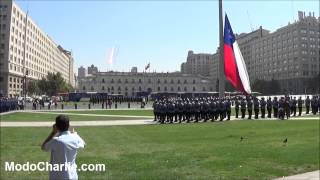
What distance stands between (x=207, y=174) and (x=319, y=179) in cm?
263

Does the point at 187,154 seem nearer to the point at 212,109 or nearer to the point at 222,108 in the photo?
the point at 212,109

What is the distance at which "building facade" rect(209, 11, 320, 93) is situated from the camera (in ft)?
486

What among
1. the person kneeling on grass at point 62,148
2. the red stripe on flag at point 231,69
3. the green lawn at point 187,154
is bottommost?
the green lawn at point 187,154

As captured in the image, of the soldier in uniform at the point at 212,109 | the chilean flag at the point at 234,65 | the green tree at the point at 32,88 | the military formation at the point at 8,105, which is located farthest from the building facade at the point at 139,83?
the chilean flag at the point at 234,65

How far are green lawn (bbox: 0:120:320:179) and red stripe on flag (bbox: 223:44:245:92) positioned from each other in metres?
2.31

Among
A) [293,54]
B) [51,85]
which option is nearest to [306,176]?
[51,85]

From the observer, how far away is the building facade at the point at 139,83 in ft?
522

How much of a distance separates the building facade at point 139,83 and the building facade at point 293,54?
74.0 feet

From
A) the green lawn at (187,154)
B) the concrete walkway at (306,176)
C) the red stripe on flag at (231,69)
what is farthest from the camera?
the red stripe on flag at (231,69)

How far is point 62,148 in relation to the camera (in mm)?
6320

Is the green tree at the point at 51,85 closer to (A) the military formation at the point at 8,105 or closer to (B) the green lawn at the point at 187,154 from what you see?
(A) the military formation at the point at 8,105

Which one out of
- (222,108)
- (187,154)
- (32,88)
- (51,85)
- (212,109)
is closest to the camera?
(187,154)

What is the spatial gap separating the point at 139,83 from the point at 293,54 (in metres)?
51.1

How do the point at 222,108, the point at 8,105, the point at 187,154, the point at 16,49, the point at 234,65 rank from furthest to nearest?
the point at 16,49
the point at 8,105
the point at 222,108
the point at 234,65
the point at 187,154
